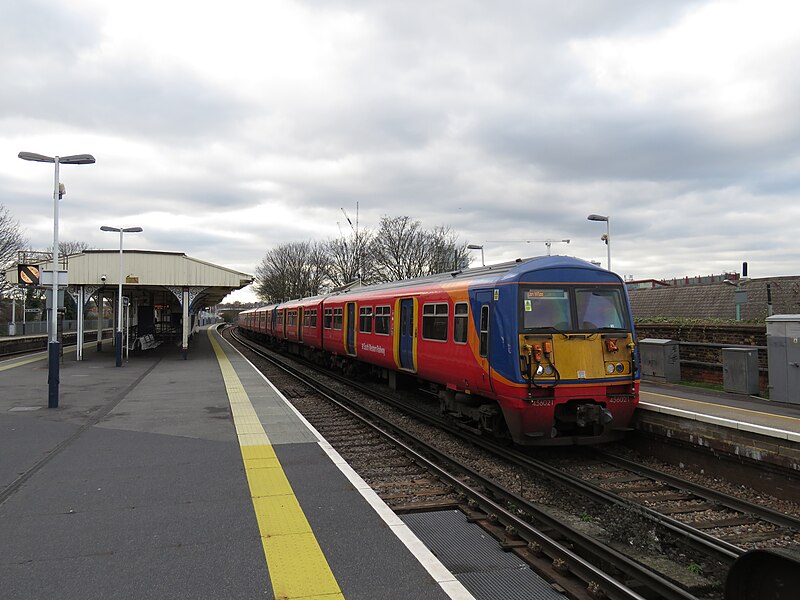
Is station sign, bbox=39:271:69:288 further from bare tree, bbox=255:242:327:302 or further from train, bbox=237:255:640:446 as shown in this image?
bare tree, bbox=255:242:327:302

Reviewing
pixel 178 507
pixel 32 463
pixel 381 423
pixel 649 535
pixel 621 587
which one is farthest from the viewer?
pixel 381 423

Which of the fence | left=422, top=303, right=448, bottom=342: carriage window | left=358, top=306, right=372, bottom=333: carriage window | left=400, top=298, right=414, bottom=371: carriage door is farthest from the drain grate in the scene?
the fence

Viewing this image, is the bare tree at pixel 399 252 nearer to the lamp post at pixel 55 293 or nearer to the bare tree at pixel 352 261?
the bare tree at pixel 352 261

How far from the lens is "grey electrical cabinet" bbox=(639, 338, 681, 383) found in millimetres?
14000

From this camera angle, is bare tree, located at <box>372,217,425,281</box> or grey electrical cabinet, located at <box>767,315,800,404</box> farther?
bare tree, located at <box>372,217,425,281</box>

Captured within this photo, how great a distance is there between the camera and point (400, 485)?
6.77 m

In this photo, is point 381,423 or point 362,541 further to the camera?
point 381,423

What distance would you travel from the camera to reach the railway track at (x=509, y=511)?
427 cm

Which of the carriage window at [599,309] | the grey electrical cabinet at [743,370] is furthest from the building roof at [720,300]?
the carriage window at [599,309]

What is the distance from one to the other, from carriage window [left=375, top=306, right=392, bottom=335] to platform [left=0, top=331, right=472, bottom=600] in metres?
3.57

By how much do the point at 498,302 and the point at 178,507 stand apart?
474cm

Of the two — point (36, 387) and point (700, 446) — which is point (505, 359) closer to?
point (700, 446)

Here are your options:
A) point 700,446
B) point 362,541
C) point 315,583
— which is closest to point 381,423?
point 700,446

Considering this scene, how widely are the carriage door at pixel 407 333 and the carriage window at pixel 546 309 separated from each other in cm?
403
